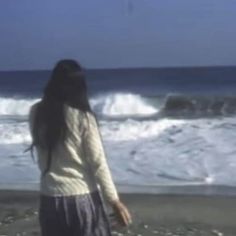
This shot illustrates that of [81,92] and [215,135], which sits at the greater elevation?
[81,92]

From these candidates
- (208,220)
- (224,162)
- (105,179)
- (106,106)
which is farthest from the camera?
(106,106)

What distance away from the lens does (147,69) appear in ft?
235

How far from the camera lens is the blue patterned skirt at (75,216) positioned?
12.9 ft

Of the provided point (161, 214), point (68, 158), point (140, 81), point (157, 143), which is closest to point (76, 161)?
point (68, 158)

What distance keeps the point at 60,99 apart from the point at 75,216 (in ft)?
1.74

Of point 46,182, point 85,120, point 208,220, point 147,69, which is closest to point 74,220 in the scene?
point 46,182

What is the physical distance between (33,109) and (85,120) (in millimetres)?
301

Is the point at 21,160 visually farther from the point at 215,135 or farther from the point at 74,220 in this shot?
the point at 74,220

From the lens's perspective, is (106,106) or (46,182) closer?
(46,182)

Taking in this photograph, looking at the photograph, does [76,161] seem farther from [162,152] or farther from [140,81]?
[140,81]

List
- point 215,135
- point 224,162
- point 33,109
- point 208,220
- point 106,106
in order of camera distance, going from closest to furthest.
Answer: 1. point 33,109
2. point 208,220
3. point 224,162
4. point 215,135
5. point 106,106

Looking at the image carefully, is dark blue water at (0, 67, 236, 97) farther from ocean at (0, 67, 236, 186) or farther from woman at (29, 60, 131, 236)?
woman at (29, 60, 131, 236)

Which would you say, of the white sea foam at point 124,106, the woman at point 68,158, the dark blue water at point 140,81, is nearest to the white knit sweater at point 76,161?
the woman at point 68,158

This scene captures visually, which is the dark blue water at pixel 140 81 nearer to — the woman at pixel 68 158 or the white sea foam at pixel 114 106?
the white sea foam at pixel 114 106
